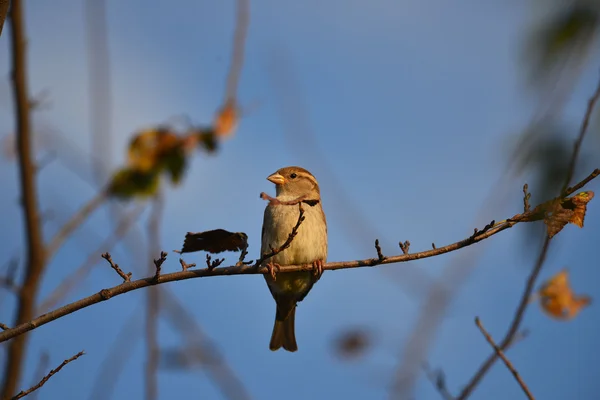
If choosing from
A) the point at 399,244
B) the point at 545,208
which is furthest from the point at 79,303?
the point at 545,208

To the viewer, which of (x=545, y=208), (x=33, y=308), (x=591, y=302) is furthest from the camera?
(x=33, y=308)

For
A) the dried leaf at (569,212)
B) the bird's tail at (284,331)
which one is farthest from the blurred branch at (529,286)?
the bird's tail at (284,331)

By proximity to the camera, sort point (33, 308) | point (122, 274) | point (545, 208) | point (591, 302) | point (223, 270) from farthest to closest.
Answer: point (33, 308) < point (591, 302) < point (223, 270) < point (122, 274) < point (545, 208)

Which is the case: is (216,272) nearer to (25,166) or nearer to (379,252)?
(379,252)

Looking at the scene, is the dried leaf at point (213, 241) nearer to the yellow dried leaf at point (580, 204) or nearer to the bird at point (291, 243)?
the bird at point (291, 243)

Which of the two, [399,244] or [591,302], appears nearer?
[399,244]

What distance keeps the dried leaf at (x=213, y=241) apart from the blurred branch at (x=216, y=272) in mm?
145

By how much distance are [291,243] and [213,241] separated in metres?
2.01

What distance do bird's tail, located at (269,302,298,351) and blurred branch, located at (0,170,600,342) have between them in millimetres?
2800

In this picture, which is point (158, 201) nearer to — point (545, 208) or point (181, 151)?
point (181, 151)

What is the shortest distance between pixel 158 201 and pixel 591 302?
11.2ft

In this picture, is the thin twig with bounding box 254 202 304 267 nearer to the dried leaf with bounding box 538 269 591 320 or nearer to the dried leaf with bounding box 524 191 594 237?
the dried leaf with bounding box 524 191 594 237

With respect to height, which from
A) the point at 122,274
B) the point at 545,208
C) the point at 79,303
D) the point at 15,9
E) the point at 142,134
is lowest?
the point at 545,208

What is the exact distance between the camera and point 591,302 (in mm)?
5738
